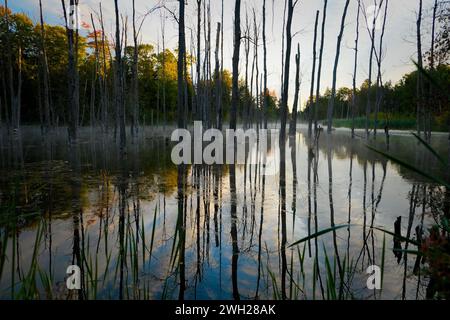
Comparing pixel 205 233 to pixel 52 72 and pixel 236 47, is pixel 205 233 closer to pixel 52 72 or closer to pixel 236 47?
pixel 236 47

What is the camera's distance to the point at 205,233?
419 cm

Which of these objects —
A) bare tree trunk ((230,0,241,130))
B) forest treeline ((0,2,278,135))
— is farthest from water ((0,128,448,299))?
forest treeline ((0,2,278,135))

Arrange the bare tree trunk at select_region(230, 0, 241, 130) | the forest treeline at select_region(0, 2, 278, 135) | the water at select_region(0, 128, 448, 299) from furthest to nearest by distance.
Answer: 1. the forest treeline at select_region(0, 2, 278, 135)
2. the bare tree trunk at select_region(230, 0, 241, 130)
3. the water at select_region(0, 128, 448, 299)

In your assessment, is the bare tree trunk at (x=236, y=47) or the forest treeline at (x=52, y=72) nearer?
the bare tree trunk at (x=236, y=47)

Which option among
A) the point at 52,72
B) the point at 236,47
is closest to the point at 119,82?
the point at 236,47

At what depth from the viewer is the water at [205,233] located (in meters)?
2.71

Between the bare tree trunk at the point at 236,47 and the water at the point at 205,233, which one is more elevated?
the bare tree trunk at the point at 236,47

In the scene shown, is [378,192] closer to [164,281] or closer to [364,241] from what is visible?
[364,241]

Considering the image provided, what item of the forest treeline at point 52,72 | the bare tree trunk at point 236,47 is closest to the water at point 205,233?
the bare tree trunk at point 236,47

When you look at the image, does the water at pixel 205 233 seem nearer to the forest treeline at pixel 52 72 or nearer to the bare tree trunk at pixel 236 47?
the bare tree trunk at pixel 236 47

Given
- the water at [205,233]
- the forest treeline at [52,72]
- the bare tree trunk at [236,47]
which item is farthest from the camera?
the forest treeline at [52,72]

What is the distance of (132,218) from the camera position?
186 inches

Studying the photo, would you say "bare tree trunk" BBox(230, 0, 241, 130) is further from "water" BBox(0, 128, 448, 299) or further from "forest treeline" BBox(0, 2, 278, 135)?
"forest treeline" BBox(0, 2, 278, 135)

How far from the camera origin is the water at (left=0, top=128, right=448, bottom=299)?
271cm
